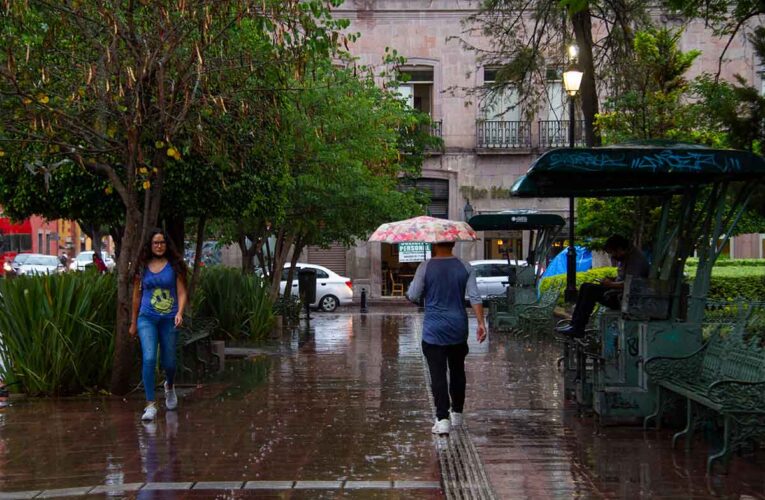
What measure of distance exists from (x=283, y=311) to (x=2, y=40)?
1399cm

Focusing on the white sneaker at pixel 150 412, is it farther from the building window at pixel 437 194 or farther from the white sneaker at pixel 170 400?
the building window at pixel 437 194

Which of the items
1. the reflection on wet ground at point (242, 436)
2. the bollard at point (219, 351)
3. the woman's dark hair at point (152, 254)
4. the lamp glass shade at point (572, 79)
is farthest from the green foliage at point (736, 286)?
the woman's dark hair at point (152, 254)

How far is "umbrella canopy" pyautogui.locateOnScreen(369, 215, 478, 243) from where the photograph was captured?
14.8 metres

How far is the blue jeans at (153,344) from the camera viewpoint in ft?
32.5

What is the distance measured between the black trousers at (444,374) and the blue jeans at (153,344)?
2.69 meters

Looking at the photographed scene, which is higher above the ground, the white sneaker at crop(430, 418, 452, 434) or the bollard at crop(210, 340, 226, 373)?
the bollard at crop(210, 340, 226, 373)

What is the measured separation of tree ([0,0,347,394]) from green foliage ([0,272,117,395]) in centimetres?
40

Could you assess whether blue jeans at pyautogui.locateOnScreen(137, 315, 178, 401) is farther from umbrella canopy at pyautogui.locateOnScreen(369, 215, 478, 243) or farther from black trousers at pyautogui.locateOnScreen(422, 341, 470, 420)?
umbrella canopy at pyautogui.locateOnScreen(369, 215, 478, 243)

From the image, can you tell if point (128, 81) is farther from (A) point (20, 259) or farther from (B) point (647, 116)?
(A) point (20, 259)

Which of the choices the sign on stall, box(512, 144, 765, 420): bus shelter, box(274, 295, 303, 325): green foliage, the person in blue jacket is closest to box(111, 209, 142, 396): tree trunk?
the person in blue jacket

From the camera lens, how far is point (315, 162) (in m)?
17.2

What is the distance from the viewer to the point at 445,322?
903 centimetres

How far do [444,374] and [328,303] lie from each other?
23404 millimetres

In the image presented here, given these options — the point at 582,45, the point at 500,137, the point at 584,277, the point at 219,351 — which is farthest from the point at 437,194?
the point at 219,351
